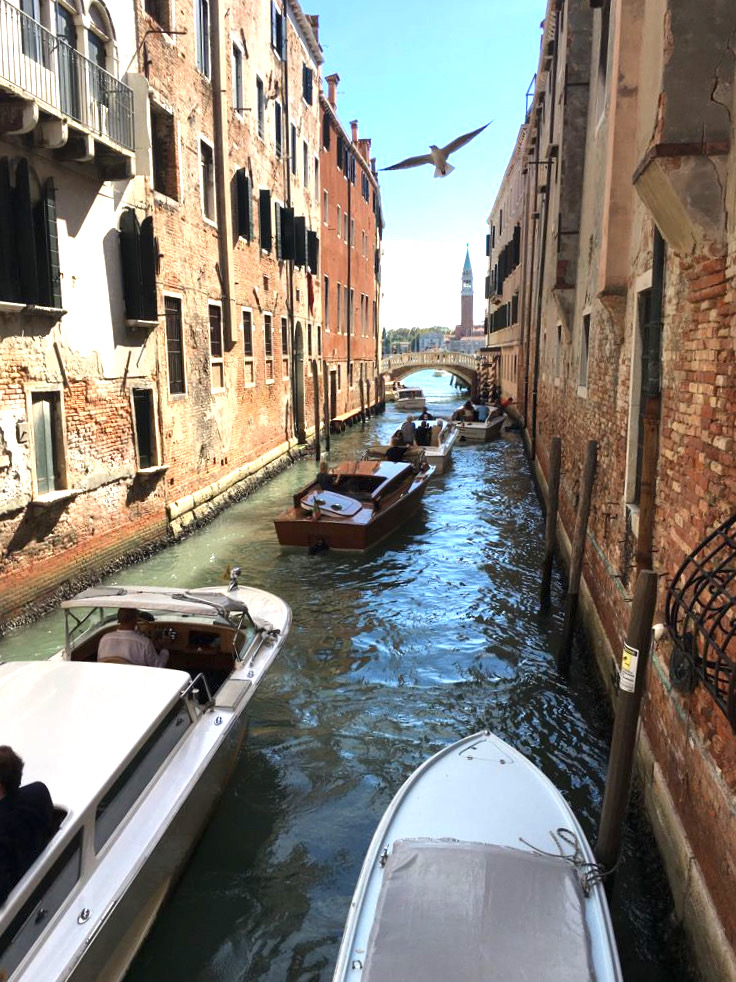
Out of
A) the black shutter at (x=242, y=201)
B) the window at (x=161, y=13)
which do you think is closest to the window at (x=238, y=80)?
the black shutter at (x=242, y=201)

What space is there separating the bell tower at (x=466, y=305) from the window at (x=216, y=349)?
92.2 meters

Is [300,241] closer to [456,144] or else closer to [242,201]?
[242,201]

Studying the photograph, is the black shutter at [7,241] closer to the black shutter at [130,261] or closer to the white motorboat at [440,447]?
the black shutter at [130,261]

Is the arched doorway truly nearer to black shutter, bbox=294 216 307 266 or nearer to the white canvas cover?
black shutter, bbox=294 216 307 266

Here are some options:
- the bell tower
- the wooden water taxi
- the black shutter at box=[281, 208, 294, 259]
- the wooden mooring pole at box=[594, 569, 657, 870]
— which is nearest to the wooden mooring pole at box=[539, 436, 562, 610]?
the wooden water taxi

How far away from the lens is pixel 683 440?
376 centimetres

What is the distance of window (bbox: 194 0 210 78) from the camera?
1122 cm

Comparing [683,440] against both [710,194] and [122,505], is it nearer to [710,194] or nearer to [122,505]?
[710,194]

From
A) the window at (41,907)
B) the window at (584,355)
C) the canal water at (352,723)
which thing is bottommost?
the canal water at (352,723)

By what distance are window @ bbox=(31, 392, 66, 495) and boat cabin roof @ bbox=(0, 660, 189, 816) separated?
3.69 metres

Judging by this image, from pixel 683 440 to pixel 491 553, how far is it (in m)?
6.46

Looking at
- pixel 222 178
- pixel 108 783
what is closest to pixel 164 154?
pixel 222 178

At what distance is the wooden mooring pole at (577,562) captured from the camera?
19.4 feet

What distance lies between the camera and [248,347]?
569 inches
